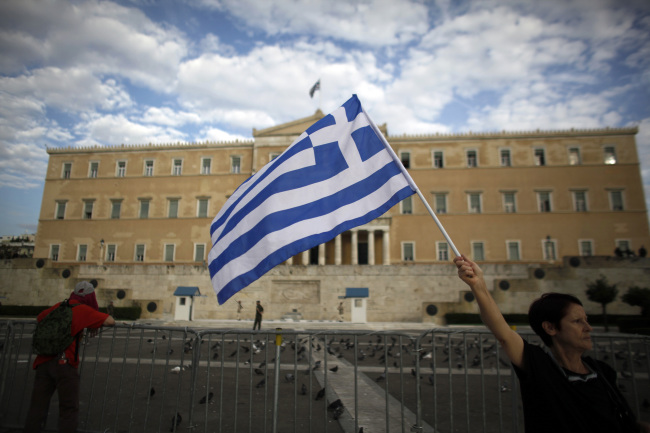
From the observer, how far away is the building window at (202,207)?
118ft

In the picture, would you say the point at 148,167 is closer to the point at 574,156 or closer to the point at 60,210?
the point at 60,210

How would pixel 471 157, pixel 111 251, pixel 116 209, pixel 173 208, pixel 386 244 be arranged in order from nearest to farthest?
1. pixel 386 244
2. pixel 471 157
3. pixel 111 251
4. pixel 173 208
5. pixel 116 209

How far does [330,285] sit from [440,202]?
1523cm

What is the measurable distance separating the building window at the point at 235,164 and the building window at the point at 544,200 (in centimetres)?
2656

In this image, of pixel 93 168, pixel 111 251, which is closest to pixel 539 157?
pixel 111 251

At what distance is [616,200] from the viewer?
3253cm

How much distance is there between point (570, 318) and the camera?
1953 millimetres

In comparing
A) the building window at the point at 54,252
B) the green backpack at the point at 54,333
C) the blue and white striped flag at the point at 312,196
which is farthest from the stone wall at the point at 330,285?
the green backpack at the point at 54,333

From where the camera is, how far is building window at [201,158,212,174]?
123ft

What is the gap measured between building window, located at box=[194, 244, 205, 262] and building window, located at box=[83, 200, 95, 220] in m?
11.2

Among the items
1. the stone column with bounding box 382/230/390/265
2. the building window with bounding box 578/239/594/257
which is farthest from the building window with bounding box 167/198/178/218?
the building window with bounding box 578/239/594/257

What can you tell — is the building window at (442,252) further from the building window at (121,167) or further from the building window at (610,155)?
the building window at (121,167)

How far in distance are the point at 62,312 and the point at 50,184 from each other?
140 feet

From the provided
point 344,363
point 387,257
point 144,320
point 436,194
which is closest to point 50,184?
point 144,320
